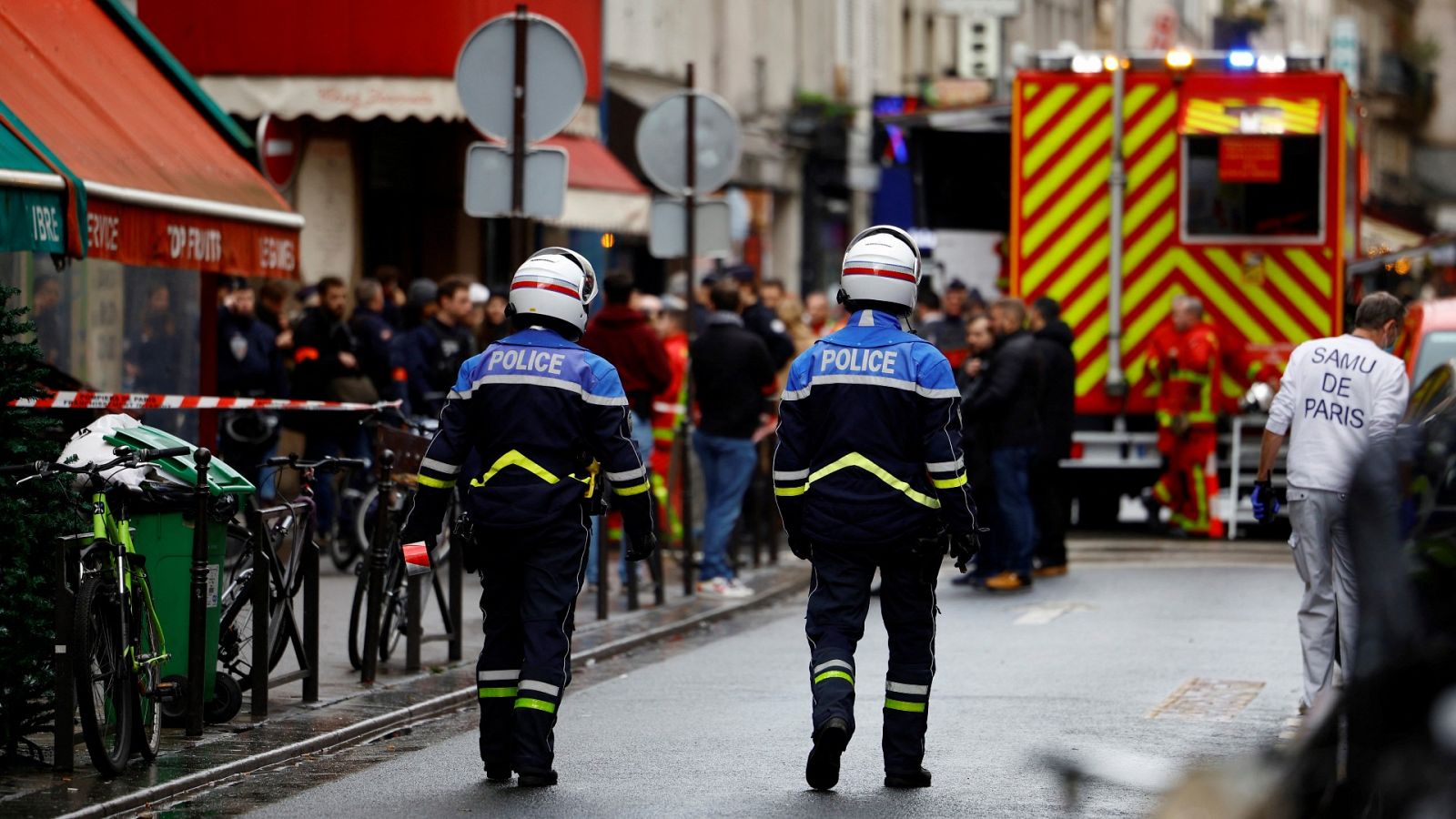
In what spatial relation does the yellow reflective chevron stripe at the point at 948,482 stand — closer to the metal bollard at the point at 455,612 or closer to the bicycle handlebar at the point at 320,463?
the bicycle handlebar at the point at 320,463

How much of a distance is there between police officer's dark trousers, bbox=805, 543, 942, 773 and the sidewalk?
2017mm

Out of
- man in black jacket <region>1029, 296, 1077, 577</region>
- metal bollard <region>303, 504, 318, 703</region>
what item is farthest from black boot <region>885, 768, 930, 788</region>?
man in black jacket <region>1029, 296, 1077, 577</region>

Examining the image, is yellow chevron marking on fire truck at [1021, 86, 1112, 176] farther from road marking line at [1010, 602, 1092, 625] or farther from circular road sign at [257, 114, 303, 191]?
circular road sign at [257, 114, 303, 191]

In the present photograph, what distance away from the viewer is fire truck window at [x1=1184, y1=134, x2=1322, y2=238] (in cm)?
1802

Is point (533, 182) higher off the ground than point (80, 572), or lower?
higher

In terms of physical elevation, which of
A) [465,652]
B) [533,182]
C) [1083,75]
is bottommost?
[465,652]

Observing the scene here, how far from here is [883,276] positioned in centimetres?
836

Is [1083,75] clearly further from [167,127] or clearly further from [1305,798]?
[1305,798]

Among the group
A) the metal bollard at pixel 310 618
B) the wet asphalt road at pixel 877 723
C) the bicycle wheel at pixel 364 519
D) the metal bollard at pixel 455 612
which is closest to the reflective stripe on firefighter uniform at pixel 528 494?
the wet asphalt road at pixel 877 723

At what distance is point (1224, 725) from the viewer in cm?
953

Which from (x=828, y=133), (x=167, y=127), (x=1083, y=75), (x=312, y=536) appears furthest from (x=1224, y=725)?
(x=828, y=133)

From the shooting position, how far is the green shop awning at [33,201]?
10.2 metres

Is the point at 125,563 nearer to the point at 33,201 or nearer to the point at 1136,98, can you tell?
the point at 33,201

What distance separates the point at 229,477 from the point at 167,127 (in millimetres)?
4591
